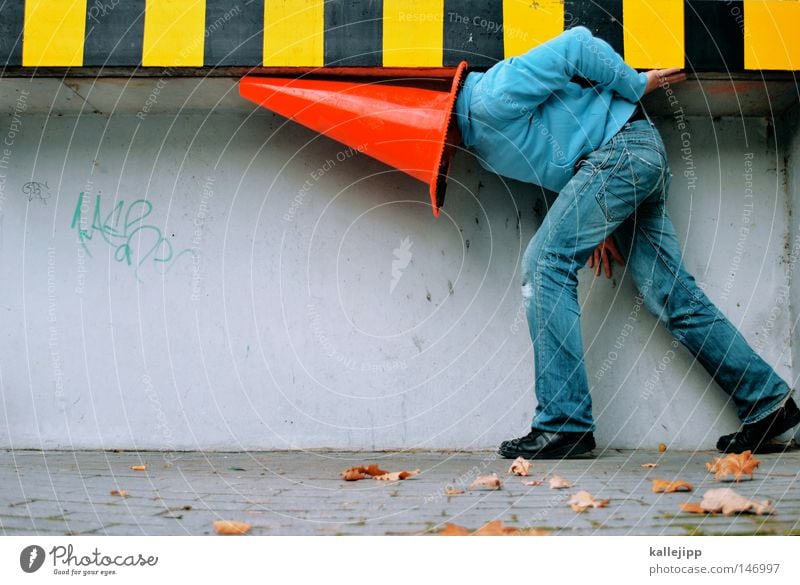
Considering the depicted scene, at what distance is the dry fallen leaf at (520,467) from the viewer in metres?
2.30

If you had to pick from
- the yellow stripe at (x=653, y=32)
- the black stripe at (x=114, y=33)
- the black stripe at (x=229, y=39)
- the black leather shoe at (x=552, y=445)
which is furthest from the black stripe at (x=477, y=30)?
the black leather shoe at (x=552, y=445)

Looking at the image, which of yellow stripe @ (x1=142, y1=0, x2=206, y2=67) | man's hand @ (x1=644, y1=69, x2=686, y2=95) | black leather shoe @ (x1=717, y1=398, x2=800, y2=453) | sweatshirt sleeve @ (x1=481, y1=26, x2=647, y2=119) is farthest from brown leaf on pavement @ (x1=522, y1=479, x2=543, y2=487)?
yellow stripe @ (x1=142, y1=0, x2=206, y2=67)

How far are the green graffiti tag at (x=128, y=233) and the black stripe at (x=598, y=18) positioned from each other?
1748 millimetres

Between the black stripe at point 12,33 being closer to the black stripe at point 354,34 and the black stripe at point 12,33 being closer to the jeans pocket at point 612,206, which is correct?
the black stripe at point 354,34

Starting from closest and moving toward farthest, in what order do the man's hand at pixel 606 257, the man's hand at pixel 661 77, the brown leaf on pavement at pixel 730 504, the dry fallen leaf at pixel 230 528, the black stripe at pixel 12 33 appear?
the dry fallen leaf at pixel 230 528, the brown leaf on pavement at pixel 730 504, the man's hand at pixel 661 77, the black stripe at pixel 12 33, the man's hand at pixel 606 257

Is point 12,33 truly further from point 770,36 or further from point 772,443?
point 772,443

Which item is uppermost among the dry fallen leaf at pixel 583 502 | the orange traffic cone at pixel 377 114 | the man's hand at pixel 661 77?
the man's hand at pixel 661 77

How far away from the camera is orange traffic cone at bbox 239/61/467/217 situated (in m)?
2.71

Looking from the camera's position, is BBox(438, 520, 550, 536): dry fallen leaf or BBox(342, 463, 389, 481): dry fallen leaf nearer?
BBox(438, 520, 550, 536): dry fallen leaf

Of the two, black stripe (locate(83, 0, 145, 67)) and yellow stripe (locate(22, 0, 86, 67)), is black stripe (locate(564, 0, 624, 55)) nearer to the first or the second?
black stripe (locate(83, 0, 145, 67))

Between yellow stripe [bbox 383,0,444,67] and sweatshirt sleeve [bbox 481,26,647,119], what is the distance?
0.27 meters

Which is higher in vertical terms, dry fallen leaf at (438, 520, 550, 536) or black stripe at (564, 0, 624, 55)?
black stripe at (564, 0, 624, 55)
